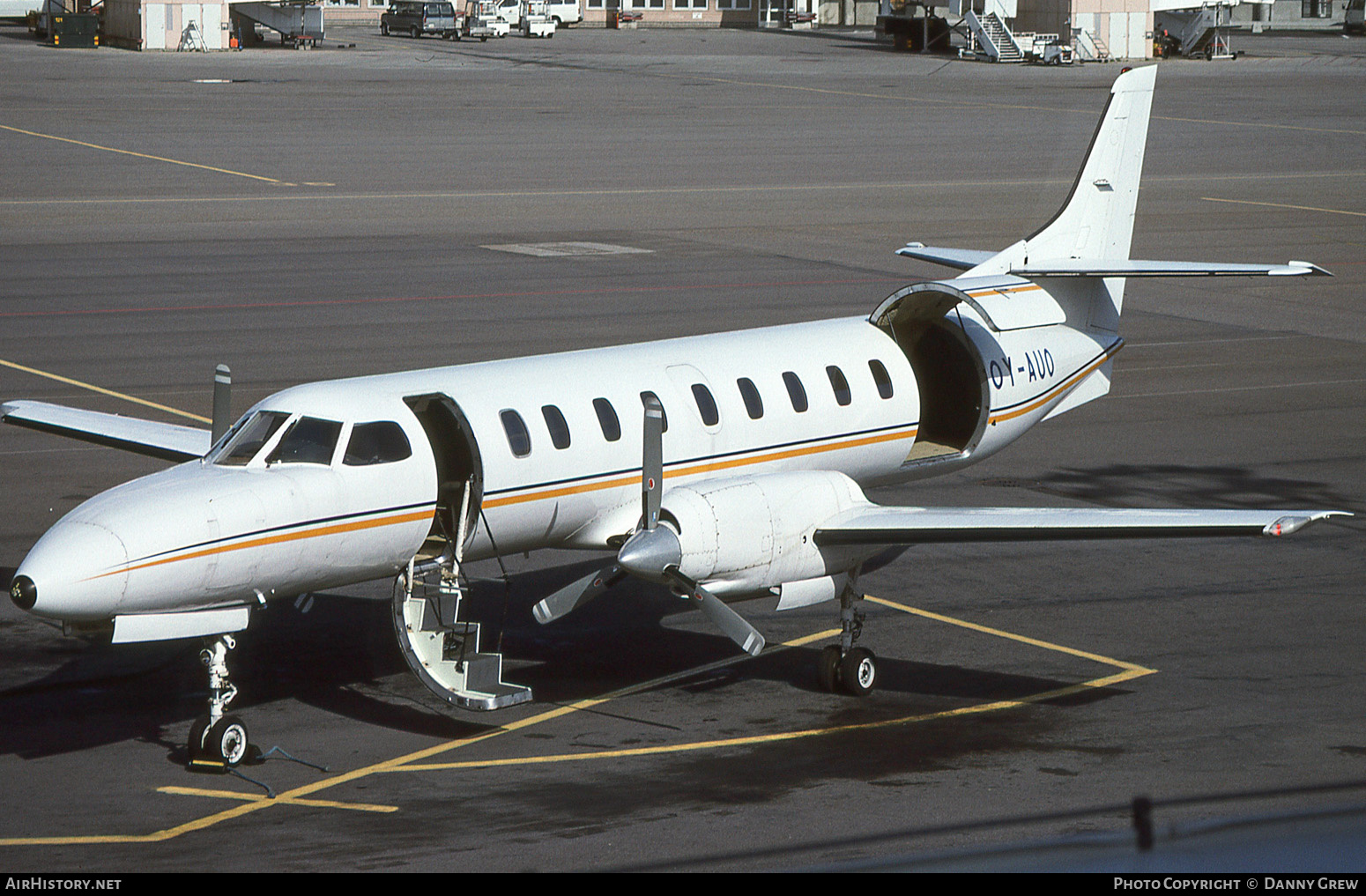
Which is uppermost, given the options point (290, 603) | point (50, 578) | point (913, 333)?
point (913, 333)

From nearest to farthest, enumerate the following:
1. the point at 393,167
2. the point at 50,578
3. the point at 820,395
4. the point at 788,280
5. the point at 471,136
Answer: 1. the point at 50,578
2. the point at 820,395
3. the point at 788,280
4. the point at 393,167
5. the point at 471,136

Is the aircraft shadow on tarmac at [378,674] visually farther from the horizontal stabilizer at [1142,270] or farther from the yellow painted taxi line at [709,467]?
the horizontal stabilizer at [1142,270]

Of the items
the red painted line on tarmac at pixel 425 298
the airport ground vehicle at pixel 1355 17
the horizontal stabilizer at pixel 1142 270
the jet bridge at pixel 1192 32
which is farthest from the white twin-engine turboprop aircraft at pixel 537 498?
the airport ground vehicle at pixel 1355 17

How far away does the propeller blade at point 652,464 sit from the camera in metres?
16.3

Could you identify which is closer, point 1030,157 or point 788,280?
point 788,280

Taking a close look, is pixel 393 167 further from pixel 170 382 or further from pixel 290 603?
pixel 290 603

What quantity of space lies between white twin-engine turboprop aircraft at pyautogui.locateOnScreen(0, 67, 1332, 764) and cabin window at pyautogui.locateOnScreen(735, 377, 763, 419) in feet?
0.07

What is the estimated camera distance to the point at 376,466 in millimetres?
16062

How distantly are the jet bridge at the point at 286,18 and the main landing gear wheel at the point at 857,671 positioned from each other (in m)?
112

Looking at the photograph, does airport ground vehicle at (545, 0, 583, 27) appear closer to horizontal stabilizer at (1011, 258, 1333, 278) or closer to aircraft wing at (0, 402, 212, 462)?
horizontal stabilizer at (1011, 258, 1333, 278)

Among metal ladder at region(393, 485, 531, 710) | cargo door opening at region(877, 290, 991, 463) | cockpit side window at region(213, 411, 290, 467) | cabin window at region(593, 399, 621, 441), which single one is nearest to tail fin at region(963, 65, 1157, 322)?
cargo door opening at region(877, 290, 991, 463)

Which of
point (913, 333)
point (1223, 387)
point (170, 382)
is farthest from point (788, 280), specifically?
point (913, 333)
